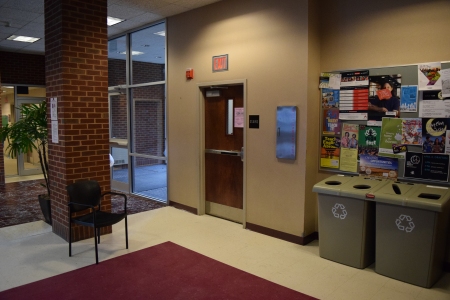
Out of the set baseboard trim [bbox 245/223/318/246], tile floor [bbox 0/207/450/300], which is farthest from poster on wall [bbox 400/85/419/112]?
baseboard trim [bbox 245/223/318/246]

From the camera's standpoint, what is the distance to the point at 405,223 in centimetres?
303

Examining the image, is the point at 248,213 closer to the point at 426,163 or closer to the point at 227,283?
the point at 227,283

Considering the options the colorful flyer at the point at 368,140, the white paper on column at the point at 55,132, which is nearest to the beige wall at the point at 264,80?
the colorful flyer at the point at 368,140

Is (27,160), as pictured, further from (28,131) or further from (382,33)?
(382,33)

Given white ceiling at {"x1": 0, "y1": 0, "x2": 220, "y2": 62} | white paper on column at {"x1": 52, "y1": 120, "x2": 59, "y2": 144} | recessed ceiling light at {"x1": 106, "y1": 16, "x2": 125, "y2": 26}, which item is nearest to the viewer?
white paper on column at {"x1": 52, "y1": 120, "x2": 59, "y2": 144}

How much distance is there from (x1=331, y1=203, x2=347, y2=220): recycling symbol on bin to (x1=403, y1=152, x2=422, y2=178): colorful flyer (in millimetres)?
779

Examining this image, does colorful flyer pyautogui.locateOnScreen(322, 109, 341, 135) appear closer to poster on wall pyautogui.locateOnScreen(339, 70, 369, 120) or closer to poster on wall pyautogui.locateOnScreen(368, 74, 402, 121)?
poster on wall pyautogui.locateOnScreen(339, 70, 369, 120)

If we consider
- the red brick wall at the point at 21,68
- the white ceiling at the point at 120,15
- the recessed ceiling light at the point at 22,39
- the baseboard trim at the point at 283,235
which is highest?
the recessed ceiling light at the point at 22,39

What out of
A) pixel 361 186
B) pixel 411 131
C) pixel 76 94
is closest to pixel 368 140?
pixel 411 131

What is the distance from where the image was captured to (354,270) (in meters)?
3.37

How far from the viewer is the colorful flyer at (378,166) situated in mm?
3604

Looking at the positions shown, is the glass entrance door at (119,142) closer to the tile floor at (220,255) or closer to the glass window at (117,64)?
the glass window at (117,64)

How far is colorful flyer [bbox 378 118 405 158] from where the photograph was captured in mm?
3535

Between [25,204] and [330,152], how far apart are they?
5168 millimetres
